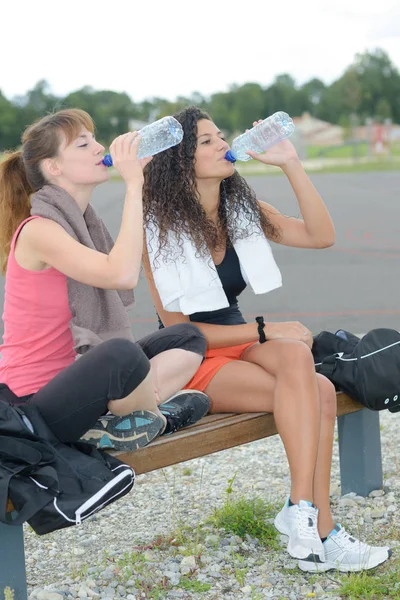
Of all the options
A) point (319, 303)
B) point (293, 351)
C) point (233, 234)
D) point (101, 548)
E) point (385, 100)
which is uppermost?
point (233, 234)

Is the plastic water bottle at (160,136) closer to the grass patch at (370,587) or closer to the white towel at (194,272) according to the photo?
the white towel at (194,272)

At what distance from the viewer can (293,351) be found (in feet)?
9.68

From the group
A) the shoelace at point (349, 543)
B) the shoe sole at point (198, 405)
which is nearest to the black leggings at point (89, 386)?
the shoe sole at point (198, 405)

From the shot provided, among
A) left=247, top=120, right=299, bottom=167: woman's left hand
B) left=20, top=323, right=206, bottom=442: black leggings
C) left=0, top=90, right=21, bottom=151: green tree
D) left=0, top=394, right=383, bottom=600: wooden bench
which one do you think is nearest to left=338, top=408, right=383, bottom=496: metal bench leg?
left=0, top=394, right=383, bottom=600: wooden bench

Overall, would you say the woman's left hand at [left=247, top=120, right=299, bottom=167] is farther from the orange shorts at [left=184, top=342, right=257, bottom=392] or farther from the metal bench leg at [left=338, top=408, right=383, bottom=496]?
the metal bench leg at [left=338, top=408, right=383, bottom=496]

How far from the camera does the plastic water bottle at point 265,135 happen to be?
3406mm

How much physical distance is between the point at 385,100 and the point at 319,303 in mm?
95327

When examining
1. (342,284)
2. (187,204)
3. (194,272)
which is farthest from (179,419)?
(342,284)

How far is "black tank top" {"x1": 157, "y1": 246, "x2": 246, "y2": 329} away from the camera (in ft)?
10.9

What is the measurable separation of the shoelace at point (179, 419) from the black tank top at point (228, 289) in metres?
0.60

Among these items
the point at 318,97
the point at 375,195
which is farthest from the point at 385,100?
the point at 375,195

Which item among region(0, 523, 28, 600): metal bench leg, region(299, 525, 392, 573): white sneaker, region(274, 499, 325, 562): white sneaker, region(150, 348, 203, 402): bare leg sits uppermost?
region(150, 348, 203, 402): bare leg

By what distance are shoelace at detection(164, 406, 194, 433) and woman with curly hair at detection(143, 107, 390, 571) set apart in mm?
221

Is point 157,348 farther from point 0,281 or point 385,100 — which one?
point 385,100
